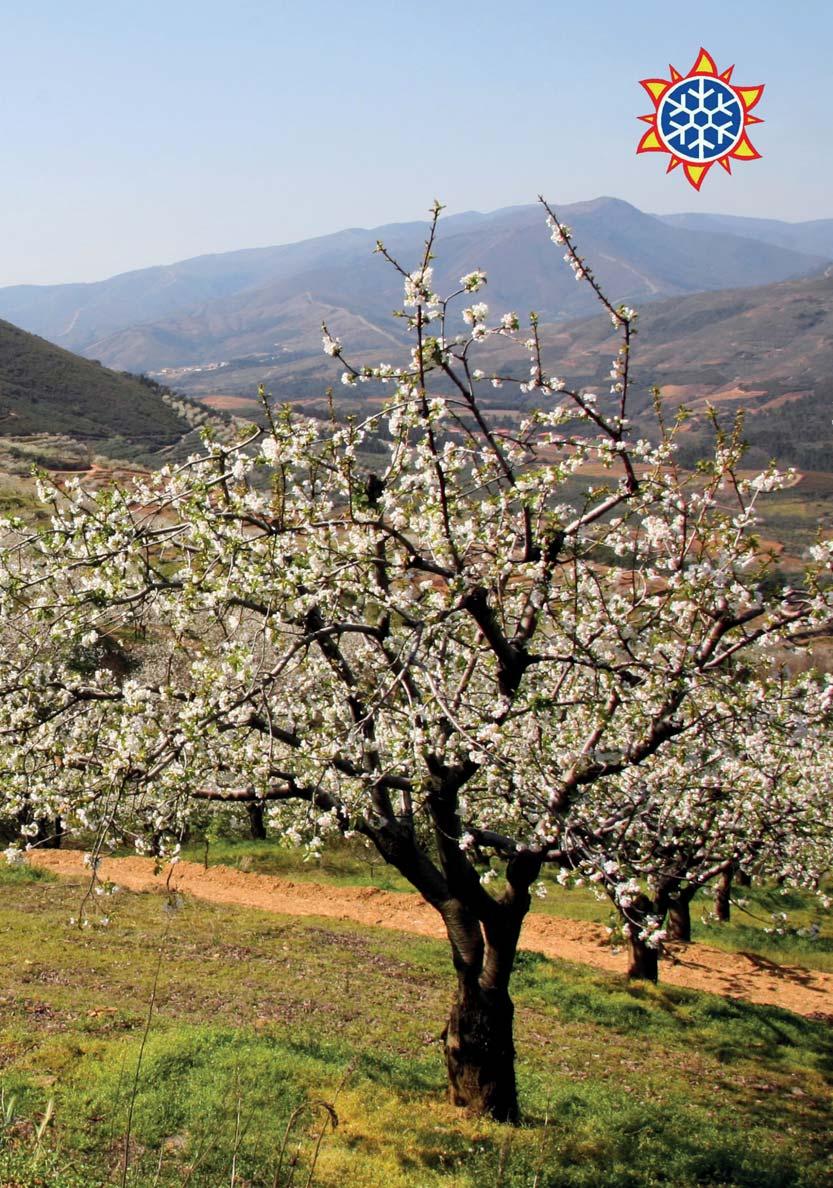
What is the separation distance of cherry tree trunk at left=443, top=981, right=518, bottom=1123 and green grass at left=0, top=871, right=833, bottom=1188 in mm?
309

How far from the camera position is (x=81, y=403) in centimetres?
11775

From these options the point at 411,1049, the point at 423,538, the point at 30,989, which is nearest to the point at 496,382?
the point at 423,538

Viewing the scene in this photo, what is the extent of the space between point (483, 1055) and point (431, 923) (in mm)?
15942

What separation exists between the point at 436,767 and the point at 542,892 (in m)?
1.86

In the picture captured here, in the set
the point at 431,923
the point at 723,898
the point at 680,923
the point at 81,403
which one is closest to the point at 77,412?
the point at 81,403

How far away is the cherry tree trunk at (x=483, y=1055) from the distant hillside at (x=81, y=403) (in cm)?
8795

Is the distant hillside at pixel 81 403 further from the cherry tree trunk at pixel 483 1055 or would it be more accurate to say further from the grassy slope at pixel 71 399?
the cherry tree trunk at pixel 483 1055

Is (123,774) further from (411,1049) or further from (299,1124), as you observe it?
(411,1049)

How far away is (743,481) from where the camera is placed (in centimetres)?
1045

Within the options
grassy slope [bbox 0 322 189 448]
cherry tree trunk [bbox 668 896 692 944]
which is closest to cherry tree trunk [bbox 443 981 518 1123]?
cherry tree trunk [bbox 668 896 692 944]

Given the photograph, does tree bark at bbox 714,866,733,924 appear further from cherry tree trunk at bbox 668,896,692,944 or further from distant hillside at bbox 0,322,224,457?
distant hillside at bbox 0,322,224,457

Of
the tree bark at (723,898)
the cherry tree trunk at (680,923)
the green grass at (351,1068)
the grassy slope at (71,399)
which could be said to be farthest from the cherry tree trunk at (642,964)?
the grassy slope at (71,399)

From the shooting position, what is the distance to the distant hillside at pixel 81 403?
326 feet

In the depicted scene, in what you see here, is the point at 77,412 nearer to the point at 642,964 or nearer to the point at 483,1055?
the point at 642,964
